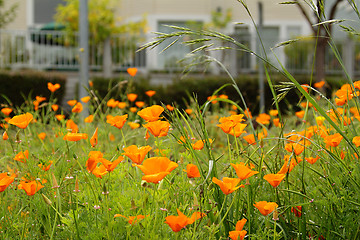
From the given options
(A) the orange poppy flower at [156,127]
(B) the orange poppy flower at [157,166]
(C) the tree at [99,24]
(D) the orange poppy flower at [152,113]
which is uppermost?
(C) the tree at [99,24]

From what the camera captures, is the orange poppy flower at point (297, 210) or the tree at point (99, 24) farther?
the tree at point (99, 24)

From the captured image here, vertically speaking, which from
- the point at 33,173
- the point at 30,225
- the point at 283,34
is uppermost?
the point at 283,34

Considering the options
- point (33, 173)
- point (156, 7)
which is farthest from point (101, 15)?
point (33, 173)

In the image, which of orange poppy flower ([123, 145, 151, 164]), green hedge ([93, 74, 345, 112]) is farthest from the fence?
orange poppy flower ([123, 145, 151, 164])

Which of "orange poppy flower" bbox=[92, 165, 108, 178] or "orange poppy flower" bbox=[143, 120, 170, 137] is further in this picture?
"orange poppy flower" bbox=[143, 120, 170, 137]

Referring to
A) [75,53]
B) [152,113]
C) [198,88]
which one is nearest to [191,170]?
[152,113]

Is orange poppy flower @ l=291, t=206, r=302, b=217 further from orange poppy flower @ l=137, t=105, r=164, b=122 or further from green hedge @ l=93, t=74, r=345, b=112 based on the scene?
green hedge @ l=93, t=74, r=345, b=112

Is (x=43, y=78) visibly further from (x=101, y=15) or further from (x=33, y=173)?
(x=101, y=15)

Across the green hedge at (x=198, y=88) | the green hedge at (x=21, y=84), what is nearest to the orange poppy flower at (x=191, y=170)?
the green hedge at (x=21, y=84)

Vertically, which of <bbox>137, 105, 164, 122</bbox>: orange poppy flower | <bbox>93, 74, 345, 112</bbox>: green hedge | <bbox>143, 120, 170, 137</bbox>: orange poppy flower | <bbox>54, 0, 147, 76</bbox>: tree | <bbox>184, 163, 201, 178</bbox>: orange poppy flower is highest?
<bbox>54, 0, 147, 76</bbox>: tree

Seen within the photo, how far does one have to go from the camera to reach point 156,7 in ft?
65.6

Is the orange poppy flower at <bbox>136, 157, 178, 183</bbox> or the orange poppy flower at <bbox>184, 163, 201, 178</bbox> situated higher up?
the orange poppy flower at <bbox>136, 157, 178, 183</bbox>

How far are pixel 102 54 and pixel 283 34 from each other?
9433 millimetres

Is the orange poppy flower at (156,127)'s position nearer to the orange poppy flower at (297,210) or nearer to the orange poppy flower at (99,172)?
the orange poppy flower at (99,172)
